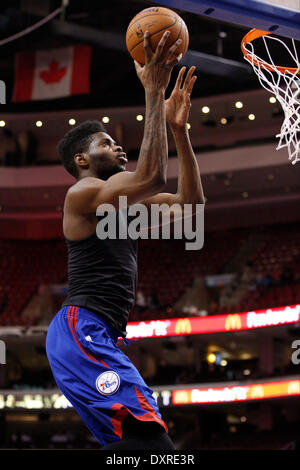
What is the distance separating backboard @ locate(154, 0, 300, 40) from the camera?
4.23 metres

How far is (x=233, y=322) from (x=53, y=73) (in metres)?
8.06

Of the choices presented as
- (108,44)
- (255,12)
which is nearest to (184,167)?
(255,12)

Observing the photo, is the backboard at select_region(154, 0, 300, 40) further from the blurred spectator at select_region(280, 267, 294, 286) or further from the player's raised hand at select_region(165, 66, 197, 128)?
the blurred spectator at select_region(280, 267, 294, 286)

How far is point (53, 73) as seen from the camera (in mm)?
18641

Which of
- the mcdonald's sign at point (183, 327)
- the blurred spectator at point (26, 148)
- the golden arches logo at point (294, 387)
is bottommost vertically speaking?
the golden arches logo at point (294, 387)

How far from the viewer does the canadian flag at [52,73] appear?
59.4 ft

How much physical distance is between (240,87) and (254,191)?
12.4 ft

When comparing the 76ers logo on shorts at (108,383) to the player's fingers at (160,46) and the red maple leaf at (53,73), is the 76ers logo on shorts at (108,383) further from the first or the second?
the red maple leaf at (53,73)

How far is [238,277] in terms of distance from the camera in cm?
1880

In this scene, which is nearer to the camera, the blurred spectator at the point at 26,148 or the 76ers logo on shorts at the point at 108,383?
the 76ers logo on shorts at the point at 108,383

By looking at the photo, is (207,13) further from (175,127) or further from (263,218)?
(263,218)

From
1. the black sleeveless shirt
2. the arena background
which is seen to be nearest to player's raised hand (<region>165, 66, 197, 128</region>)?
the black sleeveless shirt

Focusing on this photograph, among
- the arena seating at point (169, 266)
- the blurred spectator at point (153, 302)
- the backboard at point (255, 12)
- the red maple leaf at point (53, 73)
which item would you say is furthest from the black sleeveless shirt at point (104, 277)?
the red maple leaf at point (53, 73)

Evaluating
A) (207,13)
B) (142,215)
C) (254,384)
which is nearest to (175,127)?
(142,215)
